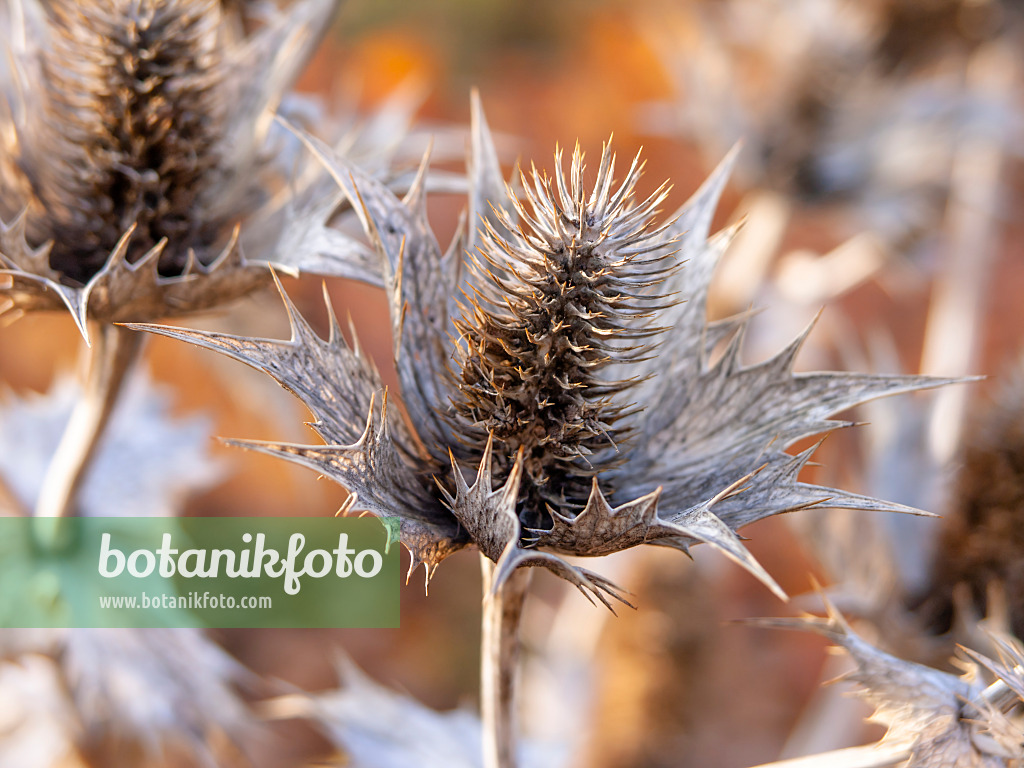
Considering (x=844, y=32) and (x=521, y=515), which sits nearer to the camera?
(x=521, y=515)

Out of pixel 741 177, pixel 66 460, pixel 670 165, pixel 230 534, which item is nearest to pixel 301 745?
pixel 230 534

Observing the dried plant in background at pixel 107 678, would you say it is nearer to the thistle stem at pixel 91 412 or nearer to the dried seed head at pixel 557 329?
the thistle stem at pixel 91 412

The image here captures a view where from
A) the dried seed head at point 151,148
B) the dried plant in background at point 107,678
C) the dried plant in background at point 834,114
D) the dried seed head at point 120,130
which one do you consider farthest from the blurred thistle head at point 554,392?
the dried plant in background at point 834,114

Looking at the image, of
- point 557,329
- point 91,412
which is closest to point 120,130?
point 91,412

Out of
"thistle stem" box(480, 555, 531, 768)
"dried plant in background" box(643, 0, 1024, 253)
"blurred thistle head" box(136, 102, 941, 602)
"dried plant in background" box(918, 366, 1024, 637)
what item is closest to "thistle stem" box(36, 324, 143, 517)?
"blurred thistle head" box(136, 102, 941, 602)

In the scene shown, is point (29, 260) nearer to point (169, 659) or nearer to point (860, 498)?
point (169, 659)

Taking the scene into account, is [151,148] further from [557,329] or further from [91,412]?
[557,329]
